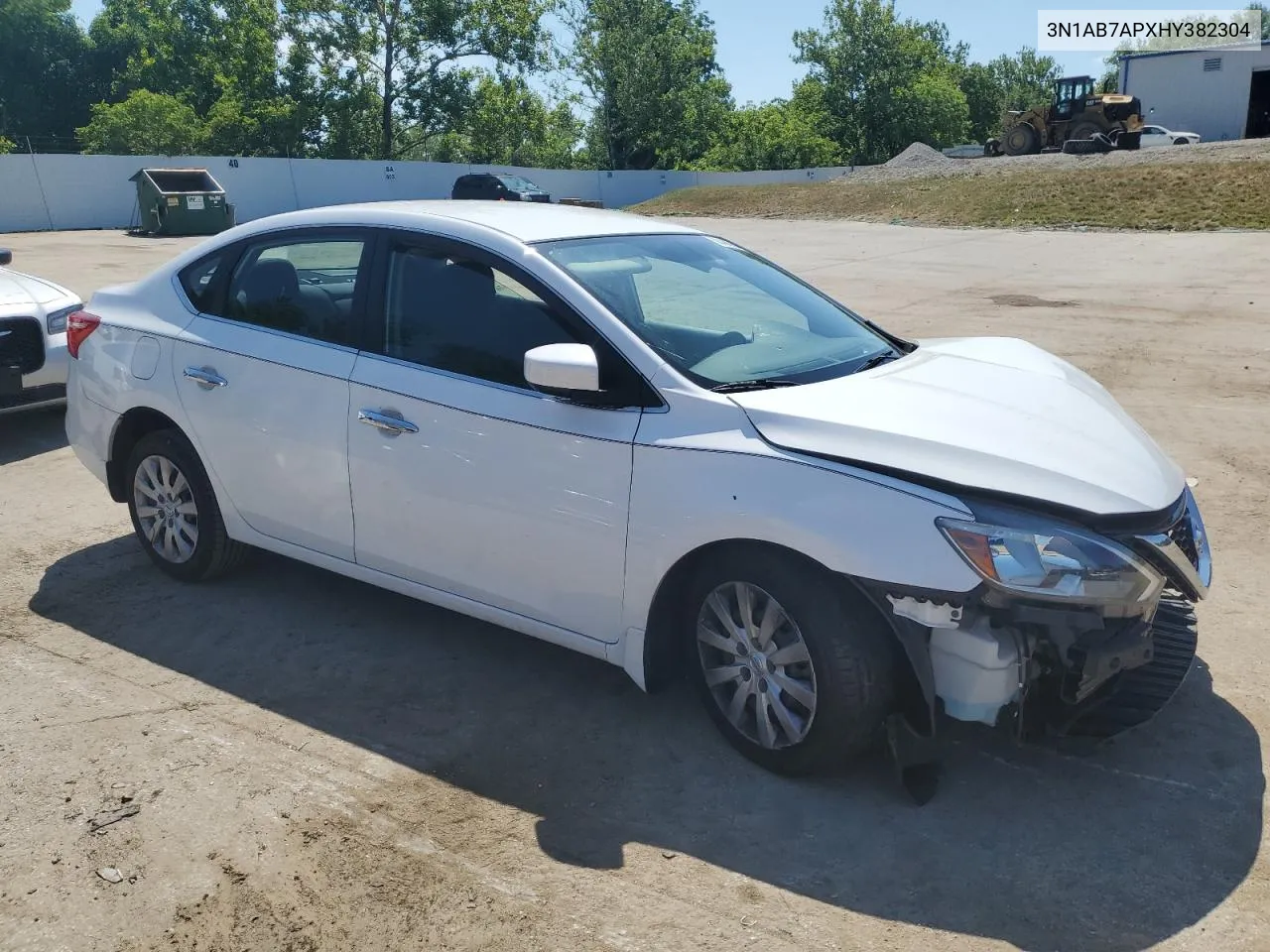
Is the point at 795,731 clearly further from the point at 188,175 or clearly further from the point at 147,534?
the point at 188,175

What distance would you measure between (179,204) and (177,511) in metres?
26.3

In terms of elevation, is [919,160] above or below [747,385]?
above

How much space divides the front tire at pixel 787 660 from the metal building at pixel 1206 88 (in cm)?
6097

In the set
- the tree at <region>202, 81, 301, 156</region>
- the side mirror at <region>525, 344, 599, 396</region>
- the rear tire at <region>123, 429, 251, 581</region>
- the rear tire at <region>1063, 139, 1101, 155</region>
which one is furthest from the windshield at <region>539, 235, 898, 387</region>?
the tree at <region>202, 81, 301, 156</region>

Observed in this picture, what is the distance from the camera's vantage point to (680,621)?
358 centimetres

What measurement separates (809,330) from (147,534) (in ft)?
10.3

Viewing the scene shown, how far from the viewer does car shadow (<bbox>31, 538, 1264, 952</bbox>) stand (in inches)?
115

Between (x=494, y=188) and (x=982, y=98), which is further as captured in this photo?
(x=982, y=98)

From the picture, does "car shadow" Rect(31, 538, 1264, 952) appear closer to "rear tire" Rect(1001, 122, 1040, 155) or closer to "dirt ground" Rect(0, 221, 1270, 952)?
"dirt ground" Rect(0, 221, 1270, 952)

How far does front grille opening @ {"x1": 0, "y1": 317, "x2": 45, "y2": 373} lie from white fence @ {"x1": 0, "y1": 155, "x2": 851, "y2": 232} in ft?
91.1

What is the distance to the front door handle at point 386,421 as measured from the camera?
156 inches

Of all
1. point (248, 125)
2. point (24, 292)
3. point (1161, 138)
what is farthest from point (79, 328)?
point (248, 125)

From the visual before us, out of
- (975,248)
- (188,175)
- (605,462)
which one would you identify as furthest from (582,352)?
(188,175)

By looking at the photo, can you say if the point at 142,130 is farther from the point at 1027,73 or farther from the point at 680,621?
the point at 1027,73
